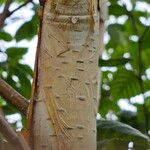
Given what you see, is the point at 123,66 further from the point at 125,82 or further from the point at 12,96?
the point at 12,96

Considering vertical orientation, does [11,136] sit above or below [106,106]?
above

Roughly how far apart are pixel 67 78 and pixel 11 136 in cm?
12

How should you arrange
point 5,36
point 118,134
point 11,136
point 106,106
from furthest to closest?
point 5,36
point 106,106
point 118,134
point 11,136

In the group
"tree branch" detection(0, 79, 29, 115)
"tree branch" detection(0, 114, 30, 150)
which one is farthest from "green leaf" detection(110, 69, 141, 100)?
"tree branch" detection(0, 114, 30, 150)

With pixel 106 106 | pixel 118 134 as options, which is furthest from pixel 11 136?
pixel 106 106

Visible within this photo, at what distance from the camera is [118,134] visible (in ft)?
2.76

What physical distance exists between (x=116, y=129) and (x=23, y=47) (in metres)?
0.67

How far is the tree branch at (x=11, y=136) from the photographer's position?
60cm

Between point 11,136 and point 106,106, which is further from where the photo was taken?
point 106,106

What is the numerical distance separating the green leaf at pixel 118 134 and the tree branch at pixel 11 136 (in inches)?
9.1

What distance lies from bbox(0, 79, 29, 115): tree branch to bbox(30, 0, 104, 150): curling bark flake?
0.14ft

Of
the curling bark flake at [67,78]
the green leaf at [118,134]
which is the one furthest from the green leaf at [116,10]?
the curling bark flake at [67,78]

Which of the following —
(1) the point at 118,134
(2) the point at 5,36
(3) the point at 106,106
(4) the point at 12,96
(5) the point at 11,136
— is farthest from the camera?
(2) the point at 5,36

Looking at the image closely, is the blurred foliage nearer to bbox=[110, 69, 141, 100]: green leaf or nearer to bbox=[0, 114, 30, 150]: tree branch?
bbox=[110, 69, 141, 100]: green leaf
